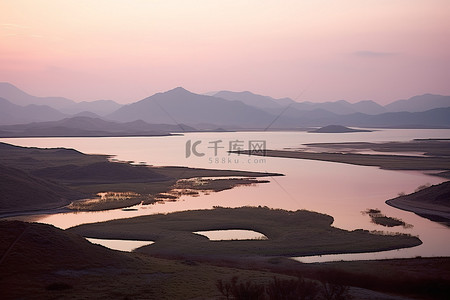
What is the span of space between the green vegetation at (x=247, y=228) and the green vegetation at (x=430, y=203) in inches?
491

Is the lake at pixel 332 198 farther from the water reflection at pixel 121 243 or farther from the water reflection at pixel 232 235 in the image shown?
the water reflection at pixel 232 235

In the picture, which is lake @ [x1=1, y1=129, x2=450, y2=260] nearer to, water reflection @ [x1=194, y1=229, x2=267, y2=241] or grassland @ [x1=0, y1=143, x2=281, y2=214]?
grassland @ [x1=0, y1=143, x2=281, y2=214]

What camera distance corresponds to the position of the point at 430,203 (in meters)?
62.2

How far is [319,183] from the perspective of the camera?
8456 centimetres

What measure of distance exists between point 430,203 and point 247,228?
25.4 m

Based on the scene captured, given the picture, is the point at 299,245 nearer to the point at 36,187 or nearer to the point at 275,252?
the point at 275,252

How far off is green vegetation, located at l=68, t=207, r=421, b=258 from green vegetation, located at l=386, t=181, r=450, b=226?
40.9 ft

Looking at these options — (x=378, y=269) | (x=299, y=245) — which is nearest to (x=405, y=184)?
(x=299, y=245)

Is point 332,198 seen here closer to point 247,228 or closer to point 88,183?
point 247,228

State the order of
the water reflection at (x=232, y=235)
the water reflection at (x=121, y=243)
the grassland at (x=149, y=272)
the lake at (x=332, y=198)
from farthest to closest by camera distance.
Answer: the lake at (x=332, y=198) → the water reflection at (x=232, y=235) → the water reflection at (x=121, y=243) → the grassland at (x=149, y=272)

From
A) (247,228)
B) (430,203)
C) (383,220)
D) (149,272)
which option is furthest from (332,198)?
(149,272)

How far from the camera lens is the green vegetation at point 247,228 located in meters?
42.0

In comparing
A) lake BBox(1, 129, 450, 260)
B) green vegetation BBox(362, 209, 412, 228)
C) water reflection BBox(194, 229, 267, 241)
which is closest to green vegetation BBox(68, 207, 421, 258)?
water reflection BBox(194, 229, 267, 241)

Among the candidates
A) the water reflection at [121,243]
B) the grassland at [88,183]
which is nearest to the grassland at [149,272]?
the water reflection at [121,243]
